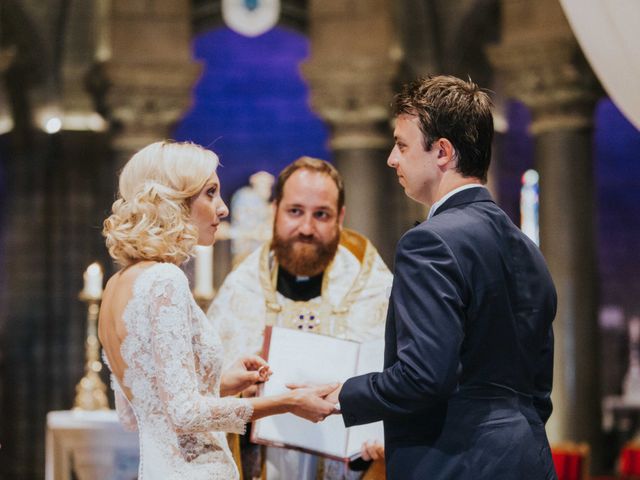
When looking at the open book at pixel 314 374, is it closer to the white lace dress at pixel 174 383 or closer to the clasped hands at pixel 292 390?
the clasped hands at pixel 292 390

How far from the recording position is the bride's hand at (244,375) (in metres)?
3.45

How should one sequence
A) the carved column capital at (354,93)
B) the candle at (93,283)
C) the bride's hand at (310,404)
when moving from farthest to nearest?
the carved column capital at (354,93), the candle at (93,283), the bride's hand at (310,404)

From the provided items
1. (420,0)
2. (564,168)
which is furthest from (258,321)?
(420,0)

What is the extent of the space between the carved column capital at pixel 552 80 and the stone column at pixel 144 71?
3.13 m

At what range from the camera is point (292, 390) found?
3277 millimetres

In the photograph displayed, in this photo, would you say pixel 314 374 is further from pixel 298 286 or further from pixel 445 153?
pixel 445 153

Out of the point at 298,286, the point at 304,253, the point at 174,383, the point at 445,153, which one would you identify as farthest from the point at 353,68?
the point at 174,383

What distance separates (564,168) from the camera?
31.8 feet

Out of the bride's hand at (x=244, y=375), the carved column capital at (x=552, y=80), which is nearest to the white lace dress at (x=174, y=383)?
the bride's hand at (x=244, y=375)

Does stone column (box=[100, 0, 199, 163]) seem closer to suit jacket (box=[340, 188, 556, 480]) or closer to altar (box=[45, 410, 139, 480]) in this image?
altar (box=[45, 410, 139, 480])

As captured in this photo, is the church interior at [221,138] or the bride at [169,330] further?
the church interior at [221,138]

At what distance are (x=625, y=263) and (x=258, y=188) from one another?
21.6ft

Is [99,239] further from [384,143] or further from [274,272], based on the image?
[274,272]

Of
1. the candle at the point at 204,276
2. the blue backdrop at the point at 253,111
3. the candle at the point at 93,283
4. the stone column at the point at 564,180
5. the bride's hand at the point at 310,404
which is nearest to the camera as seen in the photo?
the bride's hand at the point at 310,404
